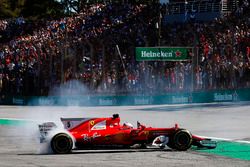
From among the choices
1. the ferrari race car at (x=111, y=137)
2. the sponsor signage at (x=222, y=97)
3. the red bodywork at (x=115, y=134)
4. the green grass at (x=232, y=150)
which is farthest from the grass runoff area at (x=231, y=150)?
the sponsor signage at (x=222, y=97)

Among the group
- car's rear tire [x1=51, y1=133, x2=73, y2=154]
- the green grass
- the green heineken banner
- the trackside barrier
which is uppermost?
the green heineken banner

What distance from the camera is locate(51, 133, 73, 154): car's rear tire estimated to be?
13148mm

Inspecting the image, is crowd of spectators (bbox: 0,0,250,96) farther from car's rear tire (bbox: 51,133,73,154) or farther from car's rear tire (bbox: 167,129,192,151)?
car's rear tire (bbox: 51,133,73,154)

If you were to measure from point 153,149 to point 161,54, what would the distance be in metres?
16.8

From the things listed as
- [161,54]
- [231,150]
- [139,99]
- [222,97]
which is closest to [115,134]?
[231,150]

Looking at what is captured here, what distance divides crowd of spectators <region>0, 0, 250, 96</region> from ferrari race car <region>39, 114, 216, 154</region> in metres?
14.7

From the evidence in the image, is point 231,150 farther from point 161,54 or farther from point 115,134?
point 161,54

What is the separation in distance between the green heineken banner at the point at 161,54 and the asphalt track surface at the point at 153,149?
95.7 inches

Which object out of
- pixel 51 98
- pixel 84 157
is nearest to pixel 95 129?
pixel 84 157

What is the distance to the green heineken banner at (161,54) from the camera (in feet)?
98.2

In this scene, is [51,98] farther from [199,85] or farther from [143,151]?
[143,151]

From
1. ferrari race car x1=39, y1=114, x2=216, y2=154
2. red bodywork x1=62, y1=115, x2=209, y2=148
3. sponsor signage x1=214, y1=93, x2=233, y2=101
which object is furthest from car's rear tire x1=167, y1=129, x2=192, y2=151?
sponsor signage x1=214, y1=93, x2=233, y2=101

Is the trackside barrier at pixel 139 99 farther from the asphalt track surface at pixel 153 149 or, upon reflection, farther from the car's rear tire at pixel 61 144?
the car's rear tire at pixel 61 144

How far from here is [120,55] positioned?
32750 millimetres
